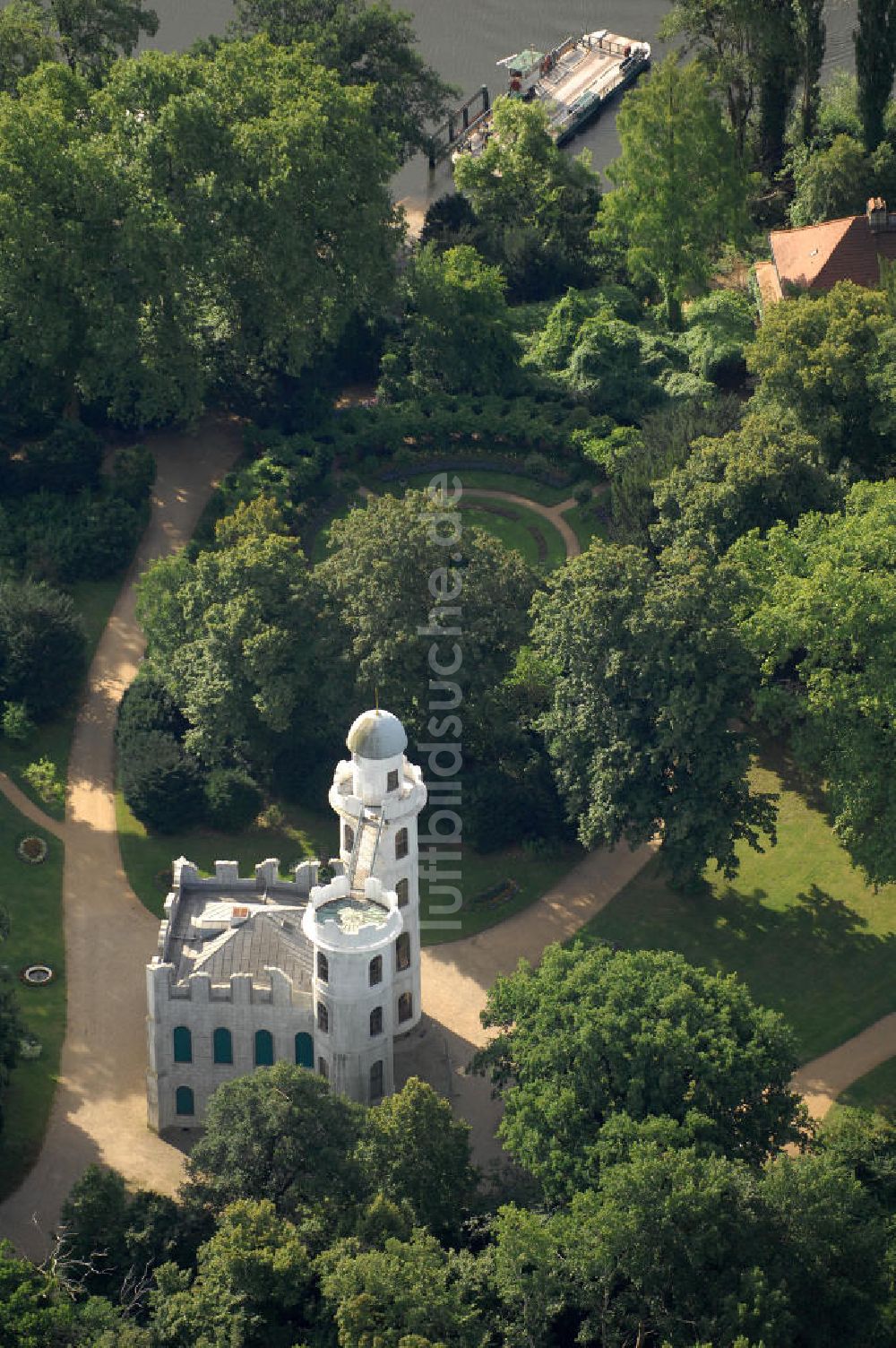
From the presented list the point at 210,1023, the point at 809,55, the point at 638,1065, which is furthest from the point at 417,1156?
the point at 809,55

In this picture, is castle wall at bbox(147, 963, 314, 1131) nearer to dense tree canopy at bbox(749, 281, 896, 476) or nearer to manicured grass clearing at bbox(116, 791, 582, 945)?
manicured grass clearing at bbox(116, 791, 582, 945)

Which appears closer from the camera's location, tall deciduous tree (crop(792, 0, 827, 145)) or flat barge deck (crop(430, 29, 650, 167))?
tall deciduous tree (crop(792, 0, 827, 145))

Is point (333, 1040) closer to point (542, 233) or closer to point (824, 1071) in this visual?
point (824, 1071)

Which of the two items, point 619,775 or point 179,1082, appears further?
point 619,775

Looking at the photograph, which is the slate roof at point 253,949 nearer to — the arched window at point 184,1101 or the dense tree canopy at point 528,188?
the arched window at point 184,1101

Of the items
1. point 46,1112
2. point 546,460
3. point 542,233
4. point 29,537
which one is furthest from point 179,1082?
point 542,233

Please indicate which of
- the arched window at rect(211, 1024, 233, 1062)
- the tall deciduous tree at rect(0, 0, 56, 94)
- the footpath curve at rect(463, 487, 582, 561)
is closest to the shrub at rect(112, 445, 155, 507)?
the footpath curve at rect(463, 487, 582, 561)

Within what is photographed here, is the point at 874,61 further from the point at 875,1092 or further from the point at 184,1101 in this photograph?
the point at 184,1101
